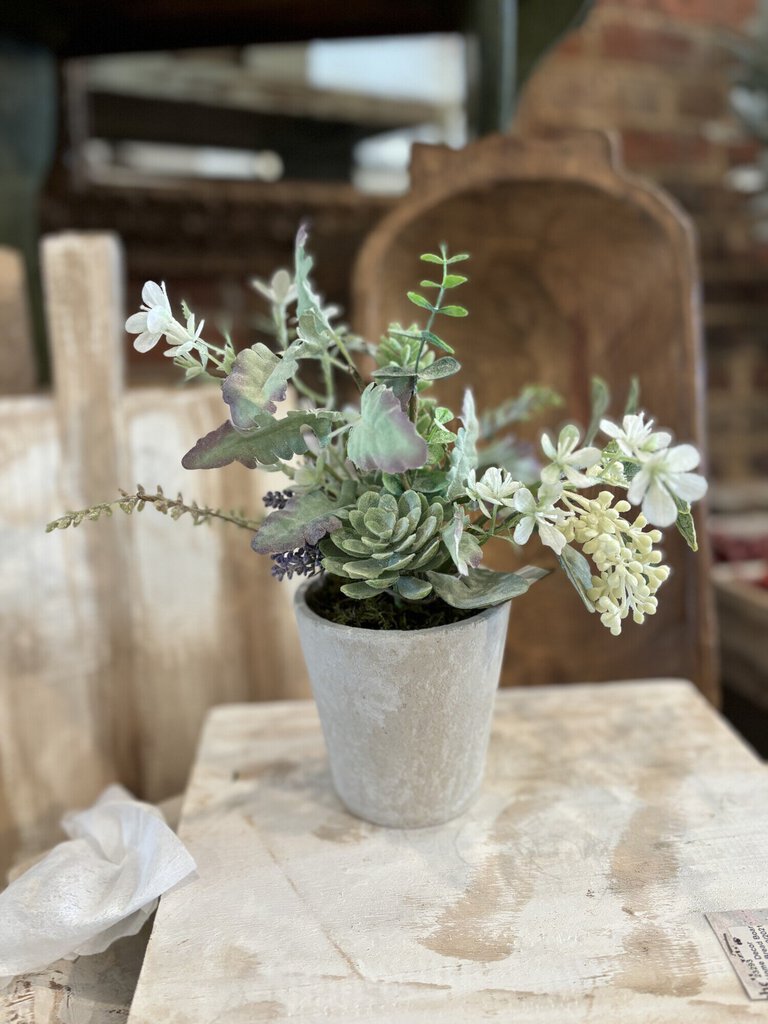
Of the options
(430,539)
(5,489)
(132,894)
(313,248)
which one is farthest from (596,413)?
(313,248)

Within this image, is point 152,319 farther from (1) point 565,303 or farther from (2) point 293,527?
(1) point 565,303

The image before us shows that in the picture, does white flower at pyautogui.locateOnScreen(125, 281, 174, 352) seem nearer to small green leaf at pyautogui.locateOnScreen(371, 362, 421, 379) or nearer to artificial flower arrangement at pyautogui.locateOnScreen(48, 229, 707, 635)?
artificial flower arrangement at pyautogui.locateOnScreen(48, 229, 707, 635)

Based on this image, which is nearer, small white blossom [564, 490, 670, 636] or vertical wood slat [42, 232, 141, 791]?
small white blossom [564, 490, 670, 636]

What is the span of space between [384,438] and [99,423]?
59 cm

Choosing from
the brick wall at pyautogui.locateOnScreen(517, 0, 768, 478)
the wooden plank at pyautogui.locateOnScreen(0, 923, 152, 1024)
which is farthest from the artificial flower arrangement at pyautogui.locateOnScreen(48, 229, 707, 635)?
the brick wall at pyautogui.locateOnScreen(517, 0, 768, 478)

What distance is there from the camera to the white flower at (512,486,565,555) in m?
0.48

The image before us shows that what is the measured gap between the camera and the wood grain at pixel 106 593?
35.5 inches

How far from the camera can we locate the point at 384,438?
0.46 m

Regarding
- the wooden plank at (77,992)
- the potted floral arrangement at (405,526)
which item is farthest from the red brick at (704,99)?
the wooden plank at (77,992)

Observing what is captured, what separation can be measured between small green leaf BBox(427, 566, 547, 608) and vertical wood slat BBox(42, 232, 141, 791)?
54 cm

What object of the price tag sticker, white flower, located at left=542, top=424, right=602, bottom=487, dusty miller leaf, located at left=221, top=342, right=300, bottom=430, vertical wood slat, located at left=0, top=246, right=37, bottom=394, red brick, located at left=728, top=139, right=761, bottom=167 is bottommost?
the price tag sticker

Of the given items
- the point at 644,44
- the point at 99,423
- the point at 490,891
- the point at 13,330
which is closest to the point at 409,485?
the point at 490,891

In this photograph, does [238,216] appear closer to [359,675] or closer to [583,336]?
[583,336]

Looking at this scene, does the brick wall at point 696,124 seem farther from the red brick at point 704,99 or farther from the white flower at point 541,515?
the white flower at point 541,515
